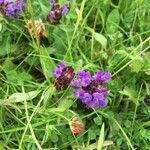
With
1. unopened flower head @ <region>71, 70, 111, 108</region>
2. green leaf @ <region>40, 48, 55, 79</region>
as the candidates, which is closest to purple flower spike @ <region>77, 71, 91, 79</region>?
unopened flower head @ <region>71, 70, 111, 108</region>

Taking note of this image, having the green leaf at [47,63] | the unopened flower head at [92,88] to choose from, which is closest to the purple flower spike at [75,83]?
the unopened flower head at [92,88]

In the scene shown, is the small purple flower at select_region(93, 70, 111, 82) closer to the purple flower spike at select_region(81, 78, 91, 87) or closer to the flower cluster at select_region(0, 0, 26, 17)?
the purple flower spike at select_region(81, 78, 91, 87)

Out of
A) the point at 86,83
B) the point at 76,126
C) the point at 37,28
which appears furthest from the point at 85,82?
the point at 37,28

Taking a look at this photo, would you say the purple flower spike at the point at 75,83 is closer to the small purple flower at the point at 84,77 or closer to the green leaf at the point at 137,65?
the small purple flower at the point at 84,77

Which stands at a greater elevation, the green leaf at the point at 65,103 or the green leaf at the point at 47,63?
the green leaf at the point at 47,63

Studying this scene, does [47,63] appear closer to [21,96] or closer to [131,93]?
[21,96]

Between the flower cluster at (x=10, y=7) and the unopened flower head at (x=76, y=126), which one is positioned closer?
the unopened flower head at (x=76, y=126)
